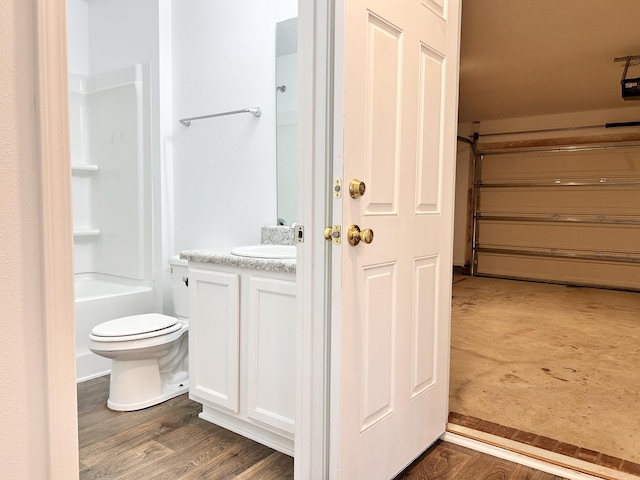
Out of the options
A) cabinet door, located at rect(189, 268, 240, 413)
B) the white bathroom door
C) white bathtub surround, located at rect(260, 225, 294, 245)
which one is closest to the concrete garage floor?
the white bathroom door

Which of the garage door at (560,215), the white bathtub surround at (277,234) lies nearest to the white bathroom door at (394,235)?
the white bathtub surround at (277,234)

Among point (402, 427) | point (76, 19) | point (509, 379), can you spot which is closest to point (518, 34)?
point (509, 379)

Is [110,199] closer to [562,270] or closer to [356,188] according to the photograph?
[356,188]

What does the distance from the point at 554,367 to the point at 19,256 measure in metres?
3.21

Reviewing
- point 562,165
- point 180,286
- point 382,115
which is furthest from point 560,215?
point 382,115

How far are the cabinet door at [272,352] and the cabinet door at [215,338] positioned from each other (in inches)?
3.4

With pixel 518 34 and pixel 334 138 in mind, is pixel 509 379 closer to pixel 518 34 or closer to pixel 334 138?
pixel 334 138

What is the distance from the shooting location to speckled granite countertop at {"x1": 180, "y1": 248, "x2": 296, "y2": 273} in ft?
6.31

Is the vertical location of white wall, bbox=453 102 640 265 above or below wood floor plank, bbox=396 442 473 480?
above

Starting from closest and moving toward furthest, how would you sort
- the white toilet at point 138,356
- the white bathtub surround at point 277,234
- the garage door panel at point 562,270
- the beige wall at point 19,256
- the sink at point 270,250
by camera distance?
the beige wall at point 19,256 < the sink at point 270,250 < the white toilet at point 138,356 < the white bathtub surround at point 277,234 < the garage door panel at point 562,270

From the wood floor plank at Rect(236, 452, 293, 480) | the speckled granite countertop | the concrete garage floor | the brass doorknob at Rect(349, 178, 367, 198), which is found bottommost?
the wood floor plank at Rect(236, 452, 293, 480)

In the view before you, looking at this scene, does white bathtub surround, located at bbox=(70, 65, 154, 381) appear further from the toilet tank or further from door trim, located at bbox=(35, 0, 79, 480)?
door trim, located at bbox=(35, 0, 79, 480)

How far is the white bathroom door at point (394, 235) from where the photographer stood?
149 centimetres

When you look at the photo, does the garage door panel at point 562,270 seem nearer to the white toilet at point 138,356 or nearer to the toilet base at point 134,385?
the white toilet at point 138,356
